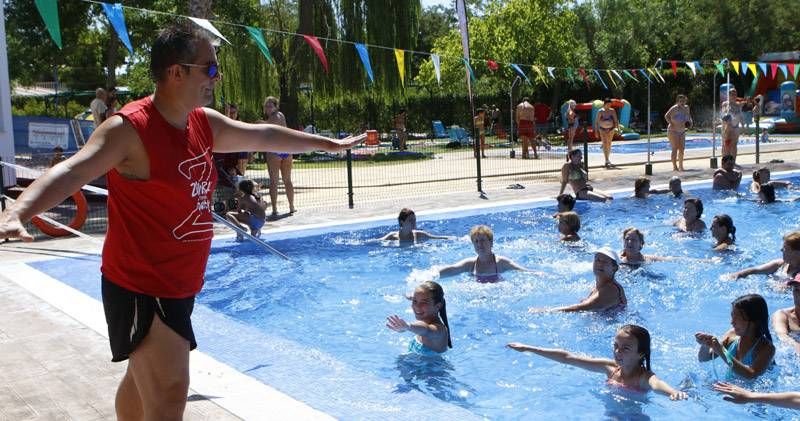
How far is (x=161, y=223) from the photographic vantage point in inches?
111

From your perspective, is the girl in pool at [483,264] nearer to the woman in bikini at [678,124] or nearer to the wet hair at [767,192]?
the wet hair at [767,192]

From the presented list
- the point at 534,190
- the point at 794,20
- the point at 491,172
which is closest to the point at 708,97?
the point at 794,20

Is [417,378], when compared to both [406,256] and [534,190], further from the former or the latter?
[534,190]

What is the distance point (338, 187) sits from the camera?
17359mm

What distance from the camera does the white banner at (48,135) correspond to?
14.2 meters

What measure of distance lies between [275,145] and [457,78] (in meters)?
33.1

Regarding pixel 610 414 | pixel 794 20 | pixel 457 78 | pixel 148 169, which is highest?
pixel 794 20

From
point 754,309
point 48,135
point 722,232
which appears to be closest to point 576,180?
point 722,232

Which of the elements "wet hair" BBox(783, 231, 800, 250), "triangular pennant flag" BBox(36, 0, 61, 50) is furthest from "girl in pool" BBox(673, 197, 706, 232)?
"triangular pennant flag" BBox(36, 0, 61, 50)

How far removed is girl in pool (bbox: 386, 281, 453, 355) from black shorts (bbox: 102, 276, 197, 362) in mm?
3043

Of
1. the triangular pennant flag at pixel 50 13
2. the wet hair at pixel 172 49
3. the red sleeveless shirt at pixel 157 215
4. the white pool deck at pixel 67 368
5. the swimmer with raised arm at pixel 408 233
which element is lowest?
the white pool deck at pixel 67 368

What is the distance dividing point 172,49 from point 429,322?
3.68 metres

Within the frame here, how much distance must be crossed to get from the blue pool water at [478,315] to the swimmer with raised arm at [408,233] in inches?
6.1

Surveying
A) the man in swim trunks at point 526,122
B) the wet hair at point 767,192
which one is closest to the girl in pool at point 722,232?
the wet hair at point 767,192
